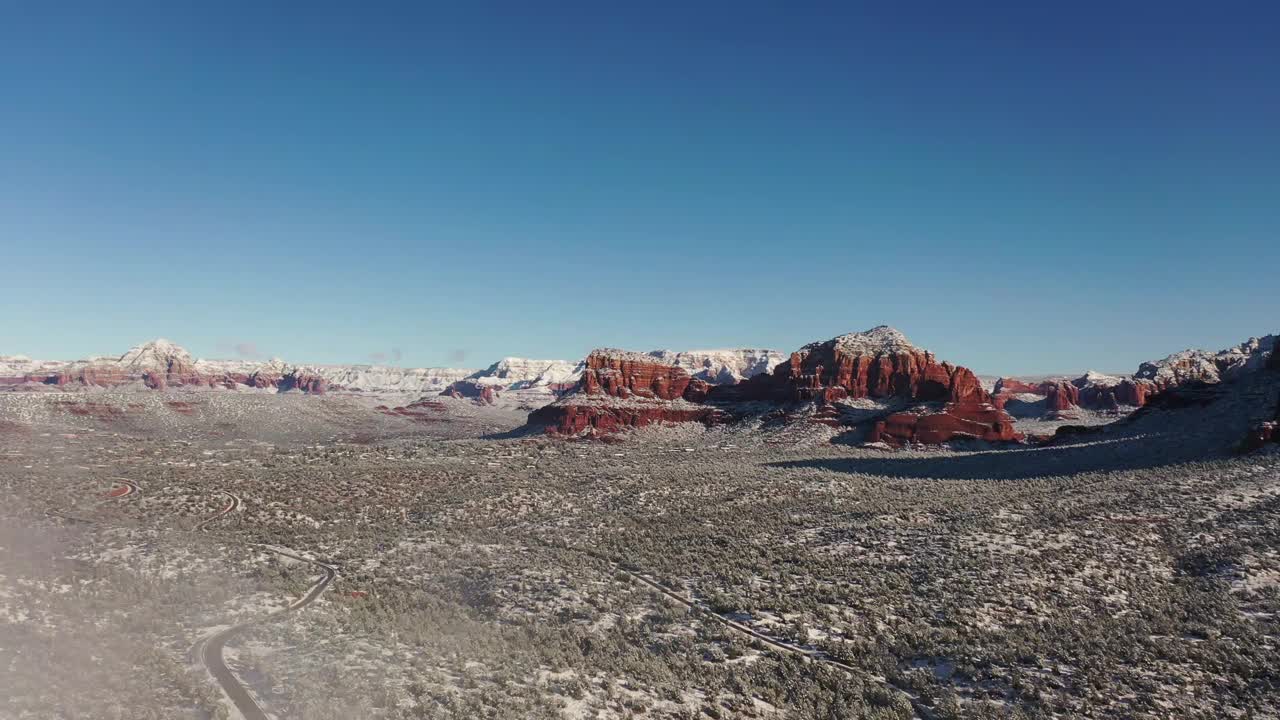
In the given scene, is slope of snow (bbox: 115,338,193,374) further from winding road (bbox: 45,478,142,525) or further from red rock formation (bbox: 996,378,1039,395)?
red rock formation (bbox: 996,378,1039,395)

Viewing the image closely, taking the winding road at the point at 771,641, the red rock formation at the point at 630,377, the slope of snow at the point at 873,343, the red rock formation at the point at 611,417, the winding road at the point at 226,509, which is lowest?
the winding road at the point at 771,641

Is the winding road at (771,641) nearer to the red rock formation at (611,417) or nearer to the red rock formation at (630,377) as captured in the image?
the red rock formation at (611,417)

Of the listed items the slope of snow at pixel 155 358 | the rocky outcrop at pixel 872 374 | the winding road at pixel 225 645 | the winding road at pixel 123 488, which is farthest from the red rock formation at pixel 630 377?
the slope of snow at pixel 155 358

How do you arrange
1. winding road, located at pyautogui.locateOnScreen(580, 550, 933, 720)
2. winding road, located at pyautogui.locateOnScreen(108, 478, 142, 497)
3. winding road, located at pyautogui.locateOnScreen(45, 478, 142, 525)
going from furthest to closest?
winding road, located at pyautogui.locateOnScreen(108, 478, 142, 497)
winding road, located at pyautogui.locateOnScreen(45, 478, 142, 525)
winding road, located at pyautogui.locateOnScreen(580, 550, 933, 720)

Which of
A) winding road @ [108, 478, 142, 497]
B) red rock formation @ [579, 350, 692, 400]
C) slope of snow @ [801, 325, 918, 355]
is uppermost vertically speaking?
slope of snow @ [801, 325, 918, 355]

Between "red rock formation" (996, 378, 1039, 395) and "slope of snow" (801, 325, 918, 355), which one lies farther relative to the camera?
"red rock formation" (996, 378, 1039, 395)

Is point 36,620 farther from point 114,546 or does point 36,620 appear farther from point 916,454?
point 916,454

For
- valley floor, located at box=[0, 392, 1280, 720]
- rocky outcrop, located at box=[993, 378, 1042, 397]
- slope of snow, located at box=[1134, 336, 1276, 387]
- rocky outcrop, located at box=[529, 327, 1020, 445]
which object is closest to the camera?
valley floor, located at box=[0, 392, 1280, 720]

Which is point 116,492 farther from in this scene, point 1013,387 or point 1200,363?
point 1013,387

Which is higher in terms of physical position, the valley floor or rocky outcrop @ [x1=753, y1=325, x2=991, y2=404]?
rocky outcrop @ [x1=753, y1=325, x2=991, y2=404]

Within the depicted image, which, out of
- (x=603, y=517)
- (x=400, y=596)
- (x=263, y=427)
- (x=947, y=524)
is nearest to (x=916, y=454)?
(x=947, y=524)

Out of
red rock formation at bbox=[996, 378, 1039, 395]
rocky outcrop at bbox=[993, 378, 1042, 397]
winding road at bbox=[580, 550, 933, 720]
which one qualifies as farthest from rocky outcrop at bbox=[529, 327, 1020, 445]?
red rock formation at bbox=[996, 378, 1039, 395]
